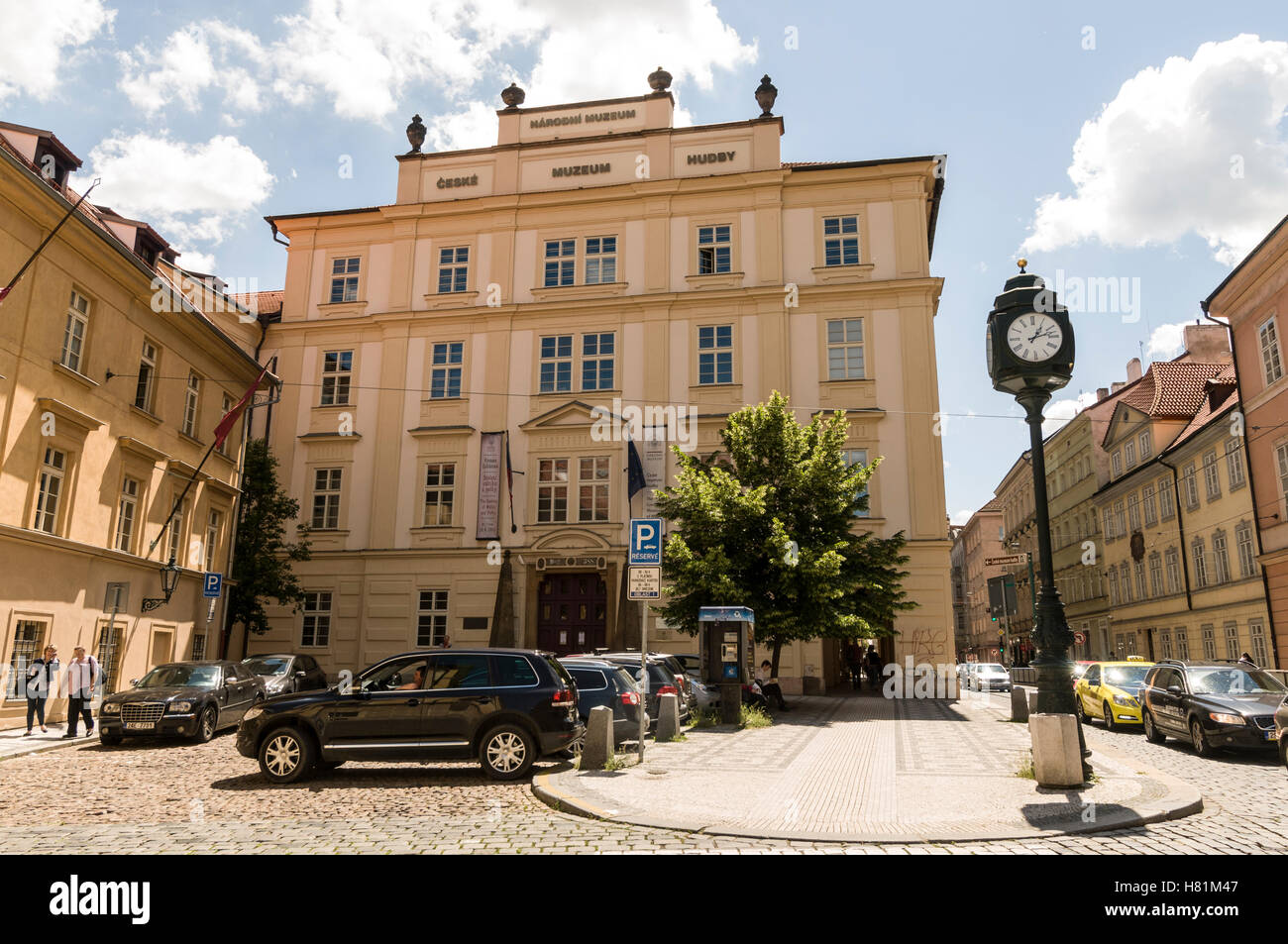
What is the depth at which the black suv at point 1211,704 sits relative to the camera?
13594mm

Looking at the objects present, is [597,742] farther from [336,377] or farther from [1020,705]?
[336,377]

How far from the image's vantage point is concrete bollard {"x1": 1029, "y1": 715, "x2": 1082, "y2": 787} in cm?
971

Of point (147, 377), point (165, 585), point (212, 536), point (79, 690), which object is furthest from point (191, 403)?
point (79, 690)

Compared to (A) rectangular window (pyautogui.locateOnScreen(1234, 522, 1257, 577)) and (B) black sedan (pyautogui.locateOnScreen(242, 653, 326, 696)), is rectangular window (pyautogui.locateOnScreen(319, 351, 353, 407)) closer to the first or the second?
(B) black sedan (pyautogui.locateOnScreen(242, 653, 326, 696))

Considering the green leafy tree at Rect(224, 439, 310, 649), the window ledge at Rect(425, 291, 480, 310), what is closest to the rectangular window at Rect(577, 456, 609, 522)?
the window ledge at Rect(425, 291, 480, 310)

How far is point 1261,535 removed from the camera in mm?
28031

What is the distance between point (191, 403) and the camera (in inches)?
1039

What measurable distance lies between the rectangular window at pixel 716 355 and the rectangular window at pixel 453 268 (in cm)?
1067

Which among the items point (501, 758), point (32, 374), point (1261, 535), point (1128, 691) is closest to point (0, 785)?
point (501, 758)

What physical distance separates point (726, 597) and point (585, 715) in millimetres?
8401

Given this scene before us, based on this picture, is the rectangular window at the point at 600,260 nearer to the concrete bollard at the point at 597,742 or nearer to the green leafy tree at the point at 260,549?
the green leafy tree at the point at 260,549

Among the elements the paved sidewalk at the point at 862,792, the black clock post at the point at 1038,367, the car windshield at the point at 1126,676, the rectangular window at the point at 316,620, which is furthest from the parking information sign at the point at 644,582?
the rectangular window at the point at 316,620

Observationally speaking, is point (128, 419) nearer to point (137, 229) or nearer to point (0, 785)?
point (137, 229)

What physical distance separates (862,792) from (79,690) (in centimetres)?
1538
